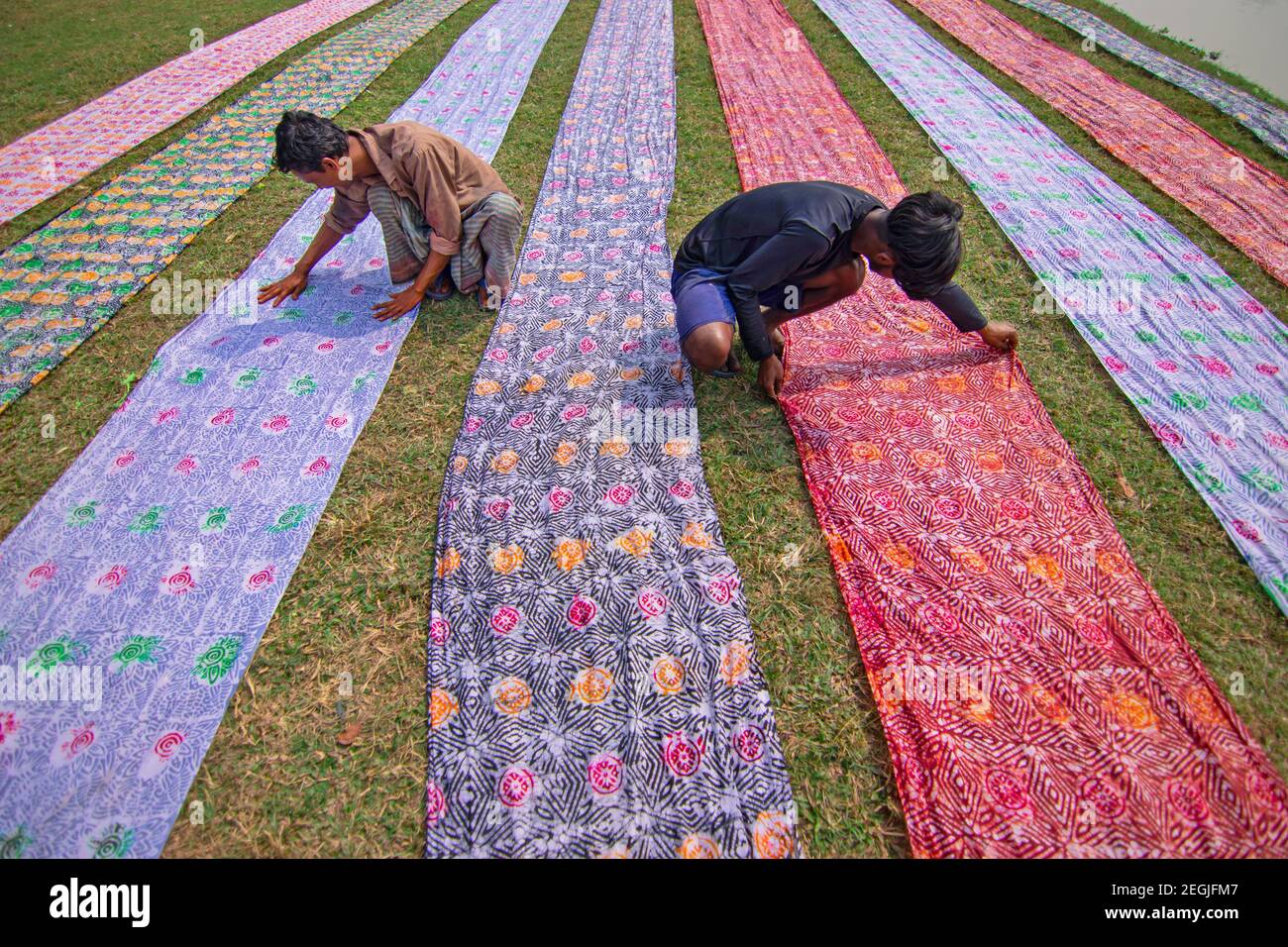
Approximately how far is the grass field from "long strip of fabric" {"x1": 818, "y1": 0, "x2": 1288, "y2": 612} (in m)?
0.11

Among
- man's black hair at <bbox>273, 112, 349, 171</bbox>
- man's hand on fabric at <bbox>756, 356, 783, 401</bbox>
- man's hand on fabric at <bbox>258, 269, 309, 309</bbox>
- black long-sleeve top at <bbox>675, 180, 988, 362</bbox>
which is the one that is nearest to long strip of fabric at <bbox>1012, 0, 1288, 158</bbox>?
black long-sleeve top at <bbox>675, 180, 988, 362</bbox>

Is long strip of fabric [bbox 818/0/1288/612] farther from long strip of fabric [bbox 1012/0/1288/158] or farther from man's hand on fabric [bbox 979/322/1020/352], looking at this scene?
long strip of fabric [bbox 1012/0/1288/158]

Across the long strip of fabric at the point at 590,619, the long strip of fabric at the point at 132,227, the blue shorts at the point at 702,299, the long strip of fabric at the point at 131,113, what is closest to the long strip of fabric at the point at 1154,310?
the blue shorts at the point at 702,299

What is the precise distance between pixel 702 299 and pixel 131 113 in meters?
5.55

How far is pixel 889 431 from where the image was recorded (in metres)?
2.64

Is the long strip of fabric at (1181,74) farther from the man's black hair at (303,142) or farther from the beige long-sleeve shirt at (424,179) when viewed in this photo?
the man's black hair at (303,142)

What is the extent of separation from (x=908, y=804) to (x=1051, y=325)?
2.51 m

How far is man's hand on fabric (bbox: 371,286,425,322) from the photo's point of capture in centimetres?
323

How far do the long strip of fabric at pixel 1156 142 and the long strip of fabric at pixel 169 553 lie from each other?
4.70m

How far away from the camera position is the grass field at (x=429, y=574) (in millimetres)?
1794

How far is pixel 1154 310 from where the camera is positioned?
3.21 meters

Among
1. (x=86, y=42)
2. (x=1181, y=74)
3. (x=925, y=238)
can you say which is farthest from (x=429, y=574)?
(x=86, y=42)

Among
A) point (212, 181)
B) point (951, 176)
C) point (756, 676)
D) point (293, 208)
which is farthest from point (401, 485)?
point (951, 176)

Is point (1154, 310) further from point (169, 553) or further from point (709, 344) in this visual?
point (169, 553)
